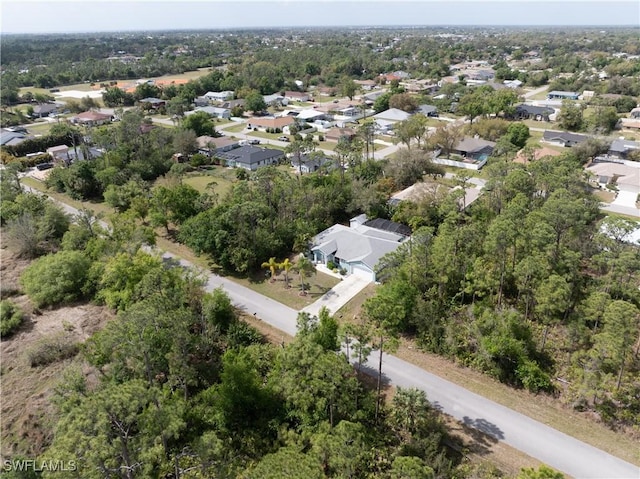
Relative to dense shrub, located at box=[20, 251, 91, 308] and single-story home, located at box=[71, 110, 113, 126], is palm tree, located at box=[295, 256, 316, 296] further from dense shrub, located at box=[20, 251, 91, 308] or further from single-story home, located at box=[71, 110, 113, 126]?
single-story home, located at box=[71, 110, 113, 126]

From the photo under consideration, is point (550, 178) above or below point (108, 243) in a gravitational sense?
above

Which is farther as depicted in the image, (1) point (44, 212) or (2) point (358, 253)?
(1) point (44, 212)

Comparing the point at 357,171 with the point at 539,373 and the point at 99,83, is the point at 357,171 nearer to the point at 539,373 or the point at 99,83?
the point at 539,373

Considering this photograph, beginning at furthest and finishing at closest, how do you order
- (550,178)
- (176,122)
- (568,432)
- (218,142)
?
(176,122), (218,142), (550,178), (568,432)

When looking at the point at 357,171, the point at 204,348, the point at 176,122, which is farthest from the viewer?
the point at 176,122

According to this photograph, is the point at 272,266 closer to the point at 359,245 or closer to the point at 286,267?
the point at 286,267

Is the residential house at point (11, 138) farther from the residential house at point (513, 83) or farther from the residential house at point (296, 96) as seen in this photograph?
the residential house at point (513, 83)

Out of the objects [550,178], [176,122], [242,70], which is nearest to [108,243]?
[550,178]
